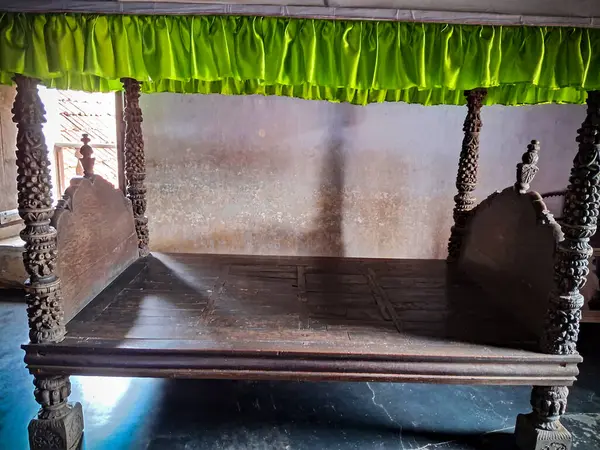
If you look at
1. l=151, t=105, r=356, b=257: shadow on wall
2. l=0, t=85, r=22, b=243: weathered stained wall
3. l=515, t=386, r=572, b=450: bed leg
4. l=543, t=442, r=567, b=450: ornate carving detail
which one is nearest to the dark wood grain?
l=515, t=386, r=572, b=450: bed leg

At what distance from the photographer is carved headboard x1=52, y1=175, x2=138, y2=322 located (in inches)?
114

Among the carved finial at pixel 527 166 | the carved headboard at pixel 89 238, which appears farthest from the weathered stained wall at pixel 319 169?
the carved finial at pixel 527 166

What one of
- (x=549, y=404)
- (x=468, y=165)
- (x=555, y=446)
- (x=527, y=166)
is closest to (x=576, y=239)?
(x=527, y=166)

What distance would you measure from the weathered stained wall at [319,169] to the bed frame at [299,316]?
2.14 meters

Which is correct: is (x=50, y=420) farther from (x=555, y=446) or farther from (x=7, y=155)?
(x=7, y=155)

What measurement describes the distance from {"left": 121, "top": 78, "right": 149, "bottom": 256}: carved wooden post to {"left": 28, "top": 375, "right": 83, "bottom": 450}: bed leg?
192 cm

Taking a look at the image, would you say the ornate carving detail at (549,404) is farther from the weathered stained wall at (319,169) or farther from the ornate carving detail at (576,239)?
the weathered stained wall at (319,169)

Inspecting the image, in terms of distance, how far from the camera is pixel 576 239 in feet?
8.72

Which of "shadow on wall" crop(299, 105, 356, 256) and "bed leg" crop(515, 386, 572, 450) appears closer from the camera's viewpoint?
"bed leg" crop(515, 386, 572, 450)

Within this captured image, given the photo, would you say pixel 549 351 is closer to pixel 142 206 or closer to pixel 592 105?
pixel 592 105

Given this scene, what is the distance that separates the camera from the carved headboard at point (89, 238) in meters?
2.90

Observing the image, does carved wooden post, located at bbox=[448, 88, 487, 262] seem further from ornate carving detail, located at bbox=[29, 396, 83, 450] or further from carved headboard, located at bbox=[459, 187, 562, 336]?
ornate carving detail, located at bbox=[29, 396, 83, 450]

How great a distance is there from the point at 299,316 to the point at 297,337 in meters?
0.35

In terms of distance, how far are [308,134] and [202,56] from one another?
3345 mm
